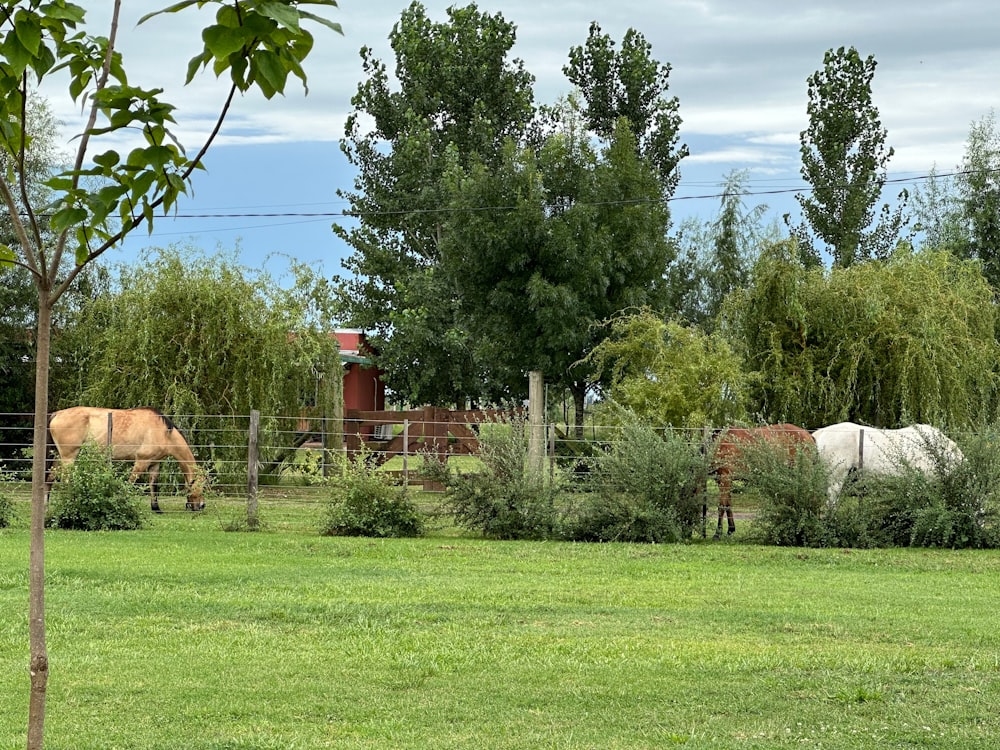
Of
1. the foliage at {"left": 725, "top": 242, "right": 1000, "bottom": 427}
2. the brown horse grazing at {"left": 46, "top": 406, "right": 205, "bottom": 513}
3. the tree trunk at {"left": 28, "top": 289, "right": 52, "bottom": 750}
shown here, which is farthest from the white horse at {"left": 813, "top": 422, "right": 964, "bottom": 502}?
the tree trunk at {"left": 28, "top": 289, "right": 52, "bottom": 750}

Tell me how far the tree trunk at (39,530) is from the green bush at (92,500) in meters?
13.9

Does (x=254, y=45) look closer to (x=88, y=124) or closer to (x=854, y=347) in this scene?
(x=88, y=124)

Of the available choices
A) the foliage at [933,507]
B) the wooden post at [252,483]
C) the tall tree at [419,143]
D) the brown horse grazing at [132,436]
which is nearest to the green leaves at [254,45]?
the foliage at [933,507]

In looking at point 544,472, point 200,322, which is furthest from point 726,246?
point 544,472

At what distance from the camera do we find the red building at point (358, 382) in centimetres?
4072

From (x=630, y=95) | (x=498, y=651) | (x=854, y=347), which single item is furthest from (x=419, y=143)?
(x=498, y=651)

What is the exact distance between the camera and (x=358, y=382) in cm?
4175

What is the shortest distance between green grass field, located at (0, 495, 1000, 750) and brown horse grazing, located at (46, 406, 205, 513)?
20.2 feet

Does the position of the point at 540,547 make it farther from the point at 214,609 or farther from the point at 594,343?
the point at 594,343

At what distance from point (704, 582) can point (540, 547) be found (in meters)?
3.50

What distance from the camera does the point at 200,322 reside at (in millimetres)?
24828

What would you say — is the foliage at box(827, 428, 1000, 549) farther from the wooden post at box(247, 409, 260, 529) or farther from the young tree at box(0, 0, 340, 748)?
the young tree at box(0, 0, 340, 748)

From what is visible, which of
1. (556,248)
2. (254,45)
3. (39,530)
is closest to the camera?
(254,45)

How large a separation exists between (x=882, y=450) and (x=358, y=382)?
26625mm
